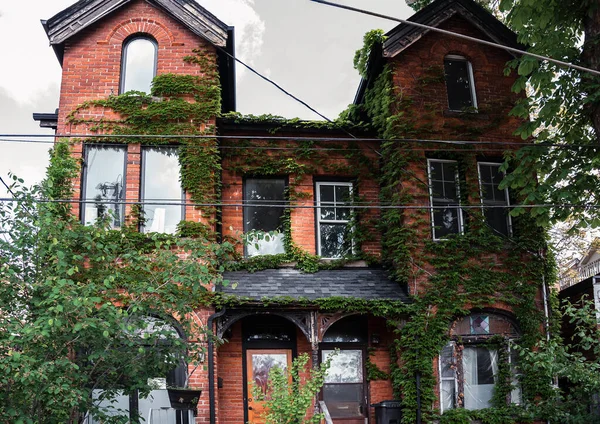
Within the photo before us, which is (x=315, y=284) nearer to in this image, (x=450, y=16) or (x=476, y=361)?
(x=476, y=361)

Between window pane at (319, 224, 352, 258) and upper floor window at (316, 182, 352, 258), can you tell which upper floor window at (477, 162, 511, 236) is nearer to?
upper floor window at (316, 182, 352, 258)

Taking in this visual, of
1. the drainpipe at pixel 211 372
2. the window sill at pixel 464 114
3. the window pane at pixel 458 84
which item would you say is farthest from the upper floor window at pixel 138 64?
the window pane at pixel 458 84

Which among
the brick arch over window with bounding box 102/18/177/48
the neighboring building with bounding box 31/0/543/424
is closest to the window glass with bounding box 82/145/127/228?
the neighboring building with bounding box 31/0/543/424

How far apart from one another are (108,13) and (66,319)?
29.4 ft

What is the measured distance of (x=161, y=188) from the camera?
1492cm

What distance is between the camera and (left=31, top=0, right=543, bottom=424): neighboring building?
14.7 meters

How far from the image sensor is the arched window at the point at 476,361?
1466 centimetres

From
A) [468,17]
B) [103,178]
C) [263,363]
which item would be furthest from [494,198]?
[103,178]

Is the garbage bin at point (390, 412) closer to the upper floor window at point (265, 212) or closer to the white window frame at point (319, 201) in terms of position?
the white window frame at point (319, 201)

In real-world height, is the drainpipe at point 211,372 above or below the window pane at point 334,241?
below

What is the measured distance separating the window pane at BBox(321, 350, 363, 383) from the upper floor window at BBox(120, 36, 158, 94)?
7.25 meters

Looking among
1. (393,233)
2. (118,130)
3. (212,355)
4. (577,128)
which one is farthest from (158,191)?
(577,128)

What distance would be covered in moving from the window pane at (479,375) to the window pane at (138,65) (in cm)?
918

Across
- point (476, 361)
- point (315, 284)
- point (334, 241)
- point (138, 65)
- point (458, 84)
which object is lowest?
point (476, 361)
